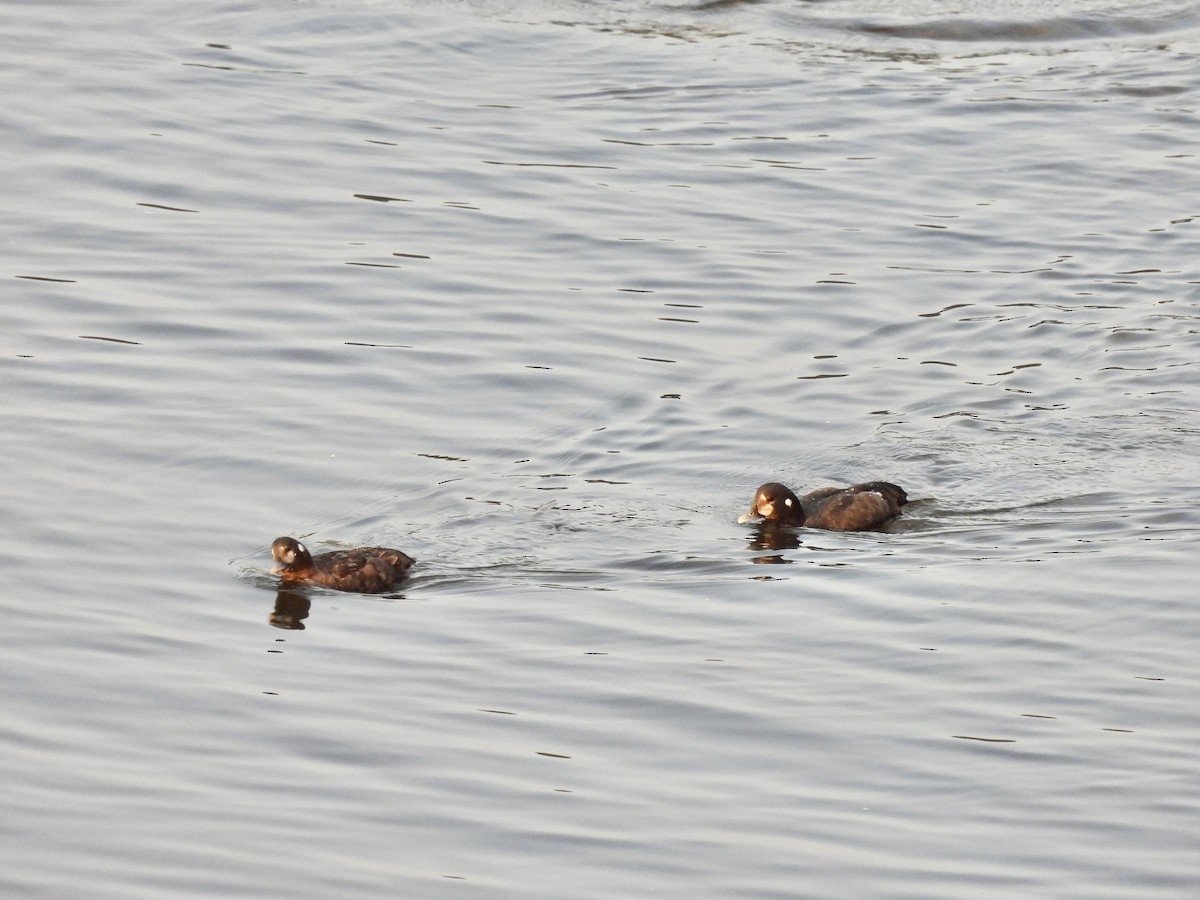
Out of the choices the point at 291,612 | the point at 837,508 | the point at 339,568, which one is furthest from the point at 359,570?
the point at 837,508

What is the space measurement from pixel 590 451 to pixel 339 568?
236 centimetres

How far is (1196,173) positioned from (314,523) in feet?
32.8

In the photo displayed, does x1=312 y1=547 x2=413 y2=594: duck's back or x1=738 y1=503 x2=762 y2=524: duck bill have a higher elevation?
x1=738 y1=503 x2=762 y2=524: duck bill

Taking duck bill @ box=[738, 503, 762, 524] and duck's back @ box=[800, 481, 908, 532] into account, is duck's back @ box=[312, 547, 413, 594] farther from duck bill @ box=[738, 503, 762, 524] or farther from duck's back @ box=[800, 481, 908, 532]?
duck's back @ box=[800, 481, 908, 532]

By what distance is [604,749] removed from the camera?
25.9 ft

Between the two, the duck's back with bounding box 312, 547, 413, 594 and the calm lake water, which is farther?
the duck's back with bounding box 312, 547, 413, 594

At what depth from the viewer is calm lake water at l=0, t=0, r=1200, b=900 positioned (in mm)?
7336

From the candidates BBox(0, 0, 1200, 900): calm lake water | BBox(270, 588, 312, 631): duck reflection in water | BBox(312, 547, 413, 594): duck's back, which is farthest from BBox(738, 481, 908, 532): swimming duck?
BBox(270, 588, 312, 631): duck reflection in water

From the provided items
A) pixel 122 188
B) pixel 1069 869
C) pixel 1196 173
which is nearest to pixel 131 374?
pixel 122 188

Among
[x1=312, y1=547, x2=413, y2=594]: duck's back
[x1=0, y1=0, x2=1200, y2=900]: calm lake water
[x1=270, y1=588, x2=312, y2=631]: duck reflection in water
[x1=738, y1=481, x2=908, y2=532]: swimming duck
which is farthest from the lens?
[x1=738, y1=481, x2=908, y2=532]: swimming duck

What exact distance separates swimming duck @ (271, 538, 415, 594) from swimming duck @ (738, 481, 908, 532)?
2.05 metres

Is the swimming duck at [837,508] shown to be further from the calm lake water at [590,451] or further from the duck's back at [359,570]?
the duck's back at [359,570]

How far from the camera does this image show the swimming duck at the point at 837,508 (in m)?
10.7

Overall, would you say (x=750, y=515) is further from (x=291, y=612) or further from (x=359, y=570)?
(x=291, y=612)
